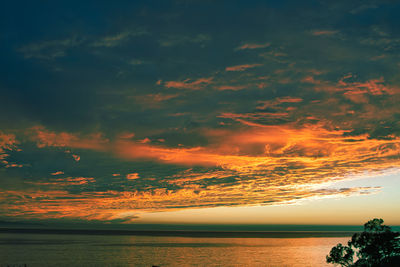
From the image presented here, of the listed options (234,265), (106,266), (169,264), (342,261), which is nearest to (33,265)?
(106,266)

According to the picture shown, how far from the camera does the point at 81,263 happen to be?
10562 centimetres

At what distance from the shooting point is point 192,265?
356 ft

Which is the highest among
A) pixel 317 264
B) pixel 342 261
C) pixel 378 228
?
pixel 378 228

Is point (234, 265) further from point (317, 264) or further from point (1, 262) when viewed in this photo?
point (1, 262)

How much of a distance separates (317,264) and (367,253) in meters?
75.2

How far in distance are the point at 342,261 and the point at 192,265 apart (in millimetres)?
65178

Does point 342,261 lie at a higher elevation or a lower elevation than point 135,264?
higher

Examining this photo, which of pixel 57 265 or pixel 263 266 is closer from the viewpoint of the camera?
pixel 57 265

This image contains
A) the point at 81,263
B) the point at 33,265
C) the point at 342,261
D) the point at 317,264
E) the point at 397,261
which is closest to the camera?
the point at 397,261

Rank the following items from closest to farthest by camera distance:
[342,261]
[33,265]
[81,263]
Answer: [342,261], [33,265], [81,263]

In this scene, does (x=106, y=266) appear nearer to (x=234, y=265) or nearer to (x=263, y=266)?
(x=234, y=265)

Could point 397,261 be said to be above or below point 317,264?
above

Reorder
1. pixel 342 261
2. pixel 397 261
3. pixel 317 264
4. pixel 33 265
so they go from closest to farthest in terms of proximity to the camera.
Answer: pixel 397 261 → pixel 342 261 → pixel 33 265 → pixel 317 264

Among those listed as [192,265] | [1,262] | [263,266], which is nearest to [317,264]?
[263,266]
